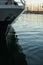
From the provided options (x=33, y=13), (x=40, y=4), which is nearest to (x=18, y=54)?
(x=40, y=4)

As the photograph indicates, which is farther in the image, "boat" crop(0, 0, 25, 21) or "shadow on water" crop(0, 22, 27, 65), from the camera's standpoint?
"boat" crop(0, 0, 25, 21)

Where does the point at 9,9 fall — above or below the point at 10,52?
above

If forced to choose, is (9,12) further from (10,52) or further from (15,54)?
(15,54)

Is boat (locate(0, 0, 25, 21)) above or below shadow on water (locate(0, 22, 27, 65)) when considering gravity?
above

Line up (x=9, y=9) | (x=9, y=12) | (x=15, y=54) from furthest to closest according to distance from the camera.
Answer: (x=9, y=12), (x=9, y=9), (x=15, y=54)

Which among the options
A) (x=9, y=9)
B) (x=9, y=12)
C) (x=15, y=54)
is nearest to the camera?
(x=15, y=54)

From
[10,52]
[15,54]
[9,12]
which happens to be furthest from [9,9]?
[15,54]

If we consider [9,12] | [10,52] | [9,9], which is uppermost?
[9,9]

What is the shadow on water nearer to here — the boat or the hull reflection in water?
the hull reflection in water

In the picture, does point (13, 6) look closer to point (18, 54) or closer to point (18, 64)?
point (18, 54)

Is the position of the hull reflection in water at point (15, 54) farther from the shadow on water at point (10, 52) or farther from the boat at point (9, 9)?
the boat at point (9, 9)

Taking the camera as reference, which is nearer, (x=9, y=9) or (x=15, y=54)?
(x=15, y=54)

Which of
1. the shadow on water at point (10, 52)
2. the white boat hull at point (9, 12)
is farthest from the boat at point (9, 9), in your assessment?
the shadow on water at point (10, 52)

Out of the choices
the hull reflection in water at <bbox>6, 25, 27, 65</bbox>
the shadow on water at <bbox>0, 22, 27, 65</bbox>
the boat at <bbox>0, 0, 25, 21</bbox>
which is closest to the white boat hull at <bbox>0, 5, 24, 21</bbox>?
the boat at <bbox>0, 0, 25, 21</bbox>
